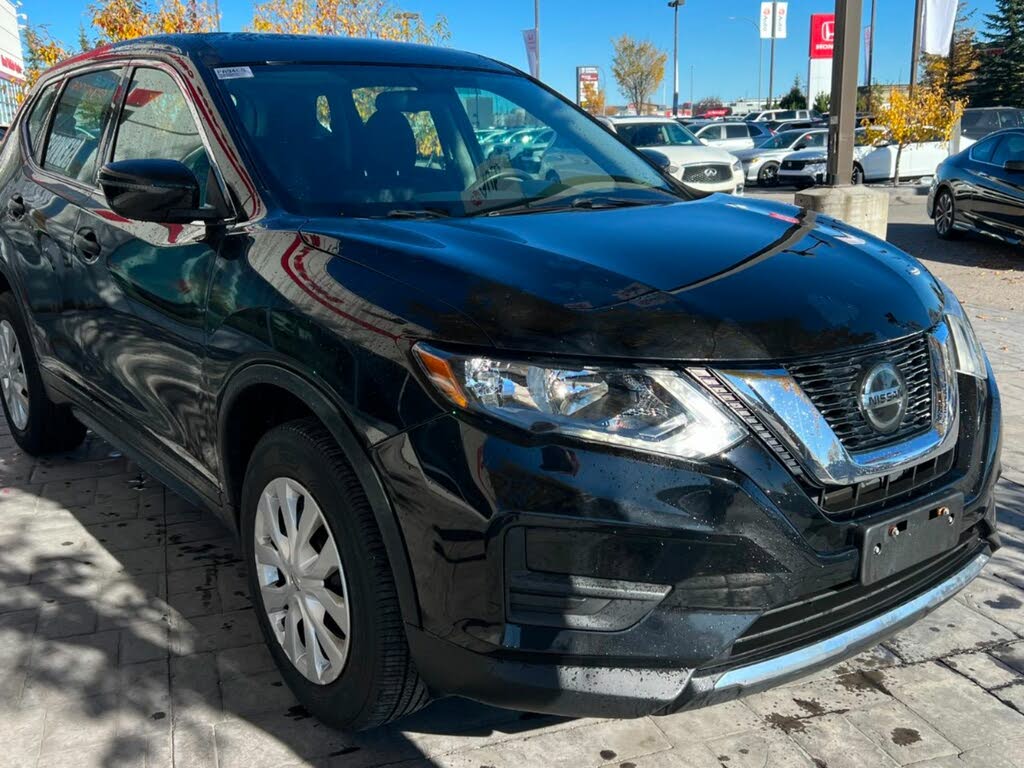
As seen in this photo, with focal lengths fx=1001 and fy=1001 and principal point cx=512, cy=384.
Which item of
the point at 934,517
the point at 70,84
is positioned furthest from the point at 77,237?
the point at 934,517

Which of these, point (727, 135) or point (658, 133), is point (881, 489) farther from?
point (727, 135)

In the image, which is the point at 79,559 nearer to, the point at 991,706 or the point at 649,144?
the point at 991,706

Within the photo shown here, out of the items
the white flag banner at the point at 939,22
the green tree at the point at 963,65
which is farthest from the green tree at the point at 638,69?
the white flag banner at the point at 939,22

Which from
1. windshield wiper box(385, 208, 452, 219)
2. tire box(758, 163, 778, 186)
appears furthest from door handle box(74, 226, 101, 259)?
tire box(758, 163, 778, 186)

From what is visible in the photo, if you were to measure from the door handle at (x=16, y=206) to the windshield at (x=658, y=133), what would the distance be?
46.2 feet

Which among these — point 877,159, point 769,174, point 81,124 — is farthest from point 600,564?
point 769,174

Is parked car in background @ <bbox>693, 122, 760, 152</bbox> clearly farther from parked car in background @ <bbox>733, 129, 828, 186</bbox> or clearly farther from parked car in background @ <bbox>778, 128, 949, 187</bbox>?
parked car in background @ <bbox>778, 128, 949, 187</bbox>

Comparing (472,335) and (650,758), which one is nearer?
(472,335)

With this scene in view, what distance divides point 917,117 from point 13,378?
2058 centimetres

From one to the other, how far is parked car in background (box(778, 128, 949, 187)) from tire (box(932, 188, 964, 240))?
9.57m

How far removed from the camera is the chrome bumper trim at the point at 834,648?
2.12 meters

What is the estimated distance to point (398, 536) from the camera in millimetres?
2176

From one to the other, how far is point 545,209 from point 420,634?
141 cm

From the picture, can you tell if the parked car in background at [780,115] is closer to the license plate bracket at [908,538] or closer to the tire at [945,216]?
the tire at [945,216]
